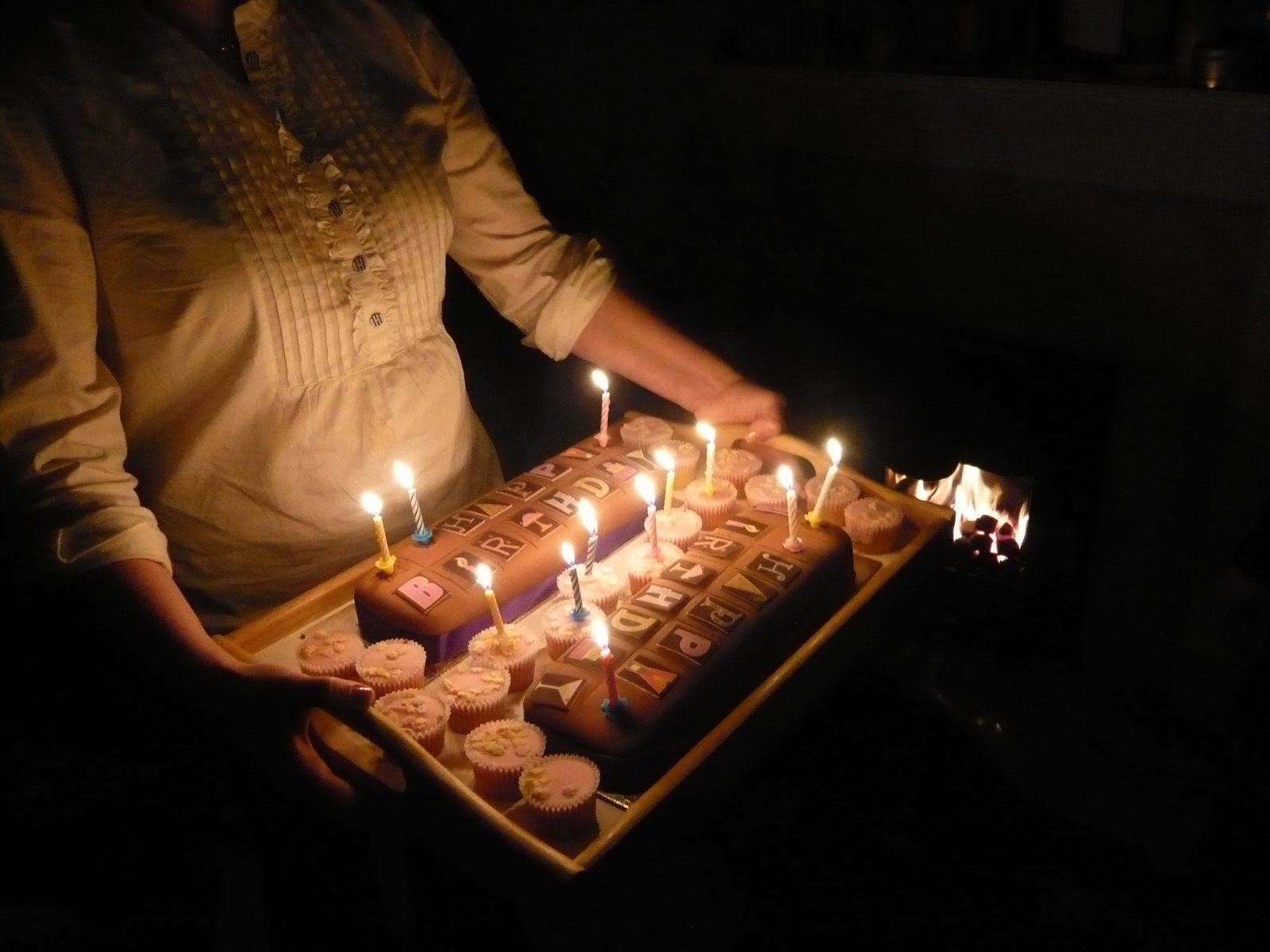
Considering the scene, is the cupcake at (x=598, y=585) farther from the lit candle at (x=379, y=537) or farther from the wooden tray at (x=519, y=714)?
the lit candle at (x=379, y=537)

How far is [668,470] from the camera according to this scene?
1430mm

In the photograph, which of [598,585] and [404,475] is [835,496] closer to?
[598,585]

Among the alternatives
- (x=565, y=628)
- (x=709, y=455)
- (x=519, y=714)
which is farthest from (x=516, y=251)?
(x=519, y=714)

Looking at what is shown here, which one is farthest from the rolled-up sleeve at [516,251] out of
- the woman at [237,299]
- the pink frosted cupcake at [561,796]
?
the pink frosted cupcake at [561,796]

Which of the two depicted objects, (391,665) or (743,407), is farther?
(743,407)

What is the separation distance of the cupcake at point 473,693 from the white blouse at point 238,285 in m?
0.34

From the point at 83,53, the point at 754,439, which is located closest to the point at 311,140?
the point at 83,53

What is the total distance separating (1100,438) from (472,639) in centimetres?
151

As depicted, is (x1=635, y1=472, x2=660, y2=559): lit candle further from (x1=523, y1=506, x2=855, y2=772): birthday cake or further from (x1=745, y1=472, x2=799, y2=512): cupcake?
(x1=745, y1=472, x2=799, y2=512): cupcake

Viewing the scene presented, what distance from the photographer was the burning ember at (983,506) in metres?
2.27

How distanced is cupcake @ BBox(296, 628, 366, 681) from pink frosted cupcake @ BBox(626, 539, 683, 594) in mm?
356

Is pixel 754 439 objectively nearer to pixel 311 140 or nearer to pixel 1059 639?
pixel 311 140

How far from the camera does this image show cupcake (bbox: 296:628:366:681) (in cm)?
118

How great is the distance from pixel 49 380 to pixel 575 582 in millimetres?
593
